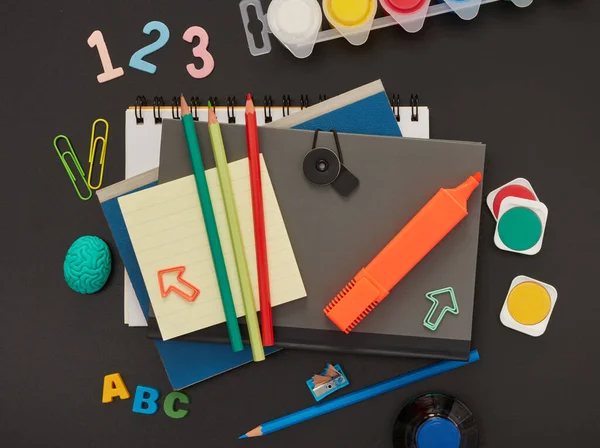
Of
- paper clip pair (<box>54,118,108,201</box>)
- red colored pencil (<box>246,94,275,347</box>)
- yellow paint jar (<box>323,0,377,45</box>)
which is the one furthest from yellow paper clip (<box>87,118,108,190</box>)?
yellow paint jar (<box>323,0,377,45</box>)

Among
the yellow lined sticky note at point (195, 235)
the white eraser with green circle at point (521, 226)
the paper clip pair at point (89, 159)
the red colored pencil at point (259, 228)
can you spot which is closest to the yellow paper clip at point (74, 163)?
the paper clip pair at point (89, 159)

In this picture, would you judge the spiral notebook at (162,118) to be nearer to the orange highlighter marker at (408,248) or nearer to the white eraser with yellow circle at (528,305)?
the orange highlighter marker at (408,248)

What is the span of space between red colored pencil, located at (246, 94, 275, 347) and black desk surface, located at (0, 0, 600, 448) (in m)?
0.09

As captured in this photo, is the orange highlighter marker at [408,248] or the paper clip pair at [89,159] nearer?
the orange highlighter marker at [408,248]

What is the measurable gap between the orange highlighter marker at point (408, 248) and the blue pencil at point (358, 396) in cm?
12

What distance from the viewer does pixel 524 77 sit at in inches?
31.1

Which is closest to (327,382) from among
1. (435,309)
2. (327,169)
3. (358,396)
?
(358,396)

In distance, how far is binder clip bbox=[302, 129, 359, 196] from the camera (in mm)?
741

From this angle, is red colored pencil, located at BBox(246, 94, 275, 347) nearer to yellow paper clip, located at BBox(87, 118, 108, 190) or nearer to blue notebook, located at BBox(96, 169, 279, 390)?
blue notebook, located at BBox(96, 169, 279, 390)

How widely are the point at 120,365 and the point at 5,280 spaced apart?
191mm

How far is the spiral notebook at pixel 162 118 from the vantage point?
79cm

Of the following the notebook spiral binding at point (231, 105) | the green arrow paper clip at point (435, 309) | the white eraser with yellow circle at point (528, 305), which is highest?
the notebook spiral binding at point (231, 105)

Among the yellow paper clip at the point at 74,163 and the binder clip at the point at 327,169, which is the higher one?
the yellow paper clip at the point at 74,163

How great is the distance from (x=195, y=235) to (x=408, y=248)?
251 mm
